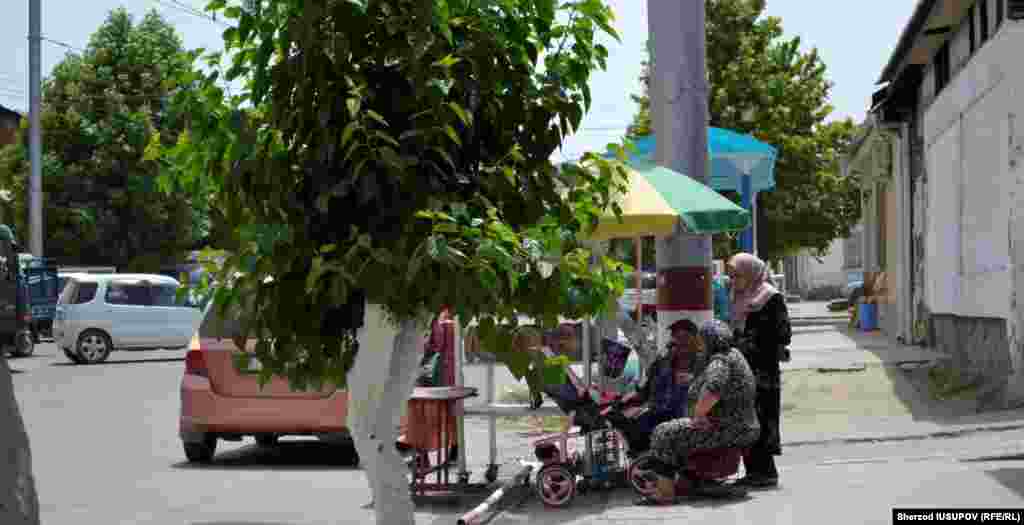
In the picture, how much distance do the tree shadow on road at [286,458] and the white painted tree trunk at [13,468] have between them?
9617mm

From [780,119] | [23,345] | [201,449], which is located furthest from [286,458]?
[780,119]

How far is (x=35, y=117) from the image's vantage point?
44.9 metres

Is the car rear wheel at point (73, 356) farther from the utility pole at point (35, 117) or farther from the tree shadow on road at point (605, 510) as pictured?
the tree shadow on road at point (605, 510)

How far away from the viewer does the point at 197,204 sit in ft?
22.3

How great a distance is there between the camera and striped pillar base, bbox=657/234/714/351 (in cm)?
1159

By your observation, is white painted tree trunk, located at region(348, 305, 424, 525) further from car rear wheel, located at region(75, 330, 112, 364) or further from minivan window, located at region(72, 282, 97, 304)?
car rear wheel, located at region(75, 330, 112, 364)

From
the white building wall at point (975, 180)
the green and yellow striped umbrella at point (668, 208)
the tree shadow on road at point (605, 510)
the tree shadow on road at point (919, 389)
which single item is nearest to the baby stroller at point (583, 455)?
the tree shadow on road at point (605, 510)

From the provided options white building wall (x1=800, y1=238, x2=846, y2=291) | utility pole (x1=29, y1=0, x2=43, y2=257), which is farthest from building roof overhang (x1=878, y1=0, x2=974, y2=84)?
white building wall (x1=800, y1=238, x2=846, y2=291)

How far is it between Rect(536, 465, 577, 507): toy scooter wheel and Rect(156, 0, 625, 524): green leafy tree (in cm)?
422

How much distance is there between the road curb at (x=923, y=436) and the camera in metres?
13.5

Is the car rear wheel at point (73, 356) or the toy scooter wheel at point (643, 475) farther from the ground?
the toy scooter wheel at point (643, 475)

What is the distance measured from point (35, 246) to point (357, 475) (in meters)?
33.4

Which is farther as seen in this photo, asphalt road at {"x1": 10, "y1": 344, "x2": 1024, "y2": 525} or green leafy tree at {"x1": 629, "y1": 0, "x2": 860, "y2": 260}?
green leafy tree at {"x1": 629, "y1": 0, "x2": 860, "y2": 260}

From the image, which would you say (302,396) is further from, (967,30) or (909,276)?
(909,276)
